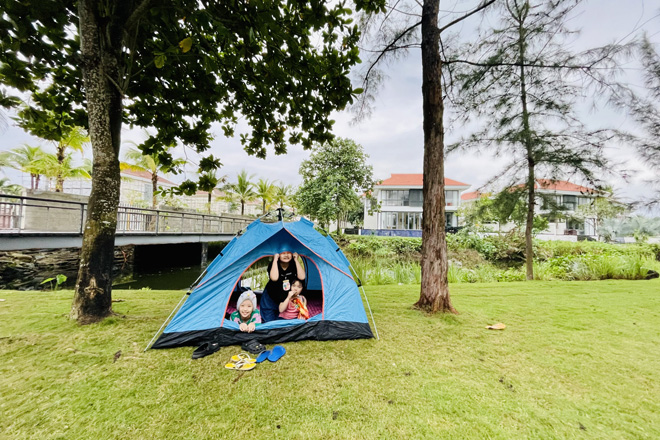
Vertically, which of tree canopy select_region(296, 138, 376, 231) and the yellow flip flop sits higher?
tree canopy select_region(296, 138, 376, 231)

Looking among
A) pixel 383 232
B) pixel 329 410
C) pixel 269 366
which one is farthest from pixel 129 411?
pixel 383 232

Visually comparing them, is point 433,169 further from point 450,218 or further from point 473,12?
point 450,218

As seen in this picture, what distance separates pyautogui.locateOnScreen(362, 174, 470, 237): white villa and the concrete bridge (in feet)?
59.7

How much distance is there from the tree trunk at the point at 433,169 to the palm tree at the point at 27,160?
20.6 m

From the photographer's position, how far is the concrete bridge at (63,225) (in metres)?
6.94

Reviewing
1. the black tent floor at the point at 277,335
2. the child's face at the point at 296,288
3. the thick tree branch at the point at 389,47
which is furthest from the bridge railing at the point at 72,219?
the thick tree branch at the point at 389,47

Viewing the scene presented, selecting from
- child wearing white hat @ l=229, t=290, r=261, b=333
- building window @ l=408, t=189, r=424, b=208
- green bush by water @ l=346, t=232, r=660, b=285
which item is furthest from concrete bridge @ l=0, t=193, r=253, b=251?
building window @ l=408, t=189, r=424, b=208

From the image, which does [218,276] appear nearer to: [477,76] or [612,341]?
[612,341]

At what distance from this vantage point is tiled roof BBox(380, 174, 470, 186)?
27.8 m

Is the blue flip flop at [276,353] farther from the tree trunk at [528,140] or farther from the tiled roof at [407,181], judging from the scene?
the tiled roof at [407,181]

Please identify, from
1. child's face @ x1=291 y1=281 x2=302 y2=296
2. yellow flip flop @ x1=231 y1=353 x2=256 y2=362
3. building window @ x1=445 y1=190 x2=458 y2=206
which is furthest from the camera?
building window @ x1=445 y1=190 x2=458 y2=206

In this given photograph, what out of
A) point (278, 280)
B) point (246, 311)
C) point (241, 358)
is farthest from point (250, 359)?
point (278, 280)

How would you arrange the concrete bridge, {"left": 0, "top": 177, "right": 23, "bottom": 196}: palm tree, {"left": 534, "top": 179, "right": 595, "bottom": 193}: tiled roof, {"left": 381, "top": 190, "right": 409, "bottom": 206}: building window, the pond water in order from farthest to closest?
{"left": 381, "top": 190, "right": 409, "bottom": 206}: building window
{"left": 0, "top": 177, "right": 23, "bottom": 196}: palm tree
the pond water
the concrete bridge
{"left": 534, "top": 179, "right": 595, "bottom": 193}: tiled roof

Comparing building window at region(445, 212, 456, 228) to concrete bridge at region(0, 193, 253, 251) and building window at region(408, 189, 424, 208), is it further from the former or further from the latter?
concrete bridge at region(0, 193, 253, 251)
